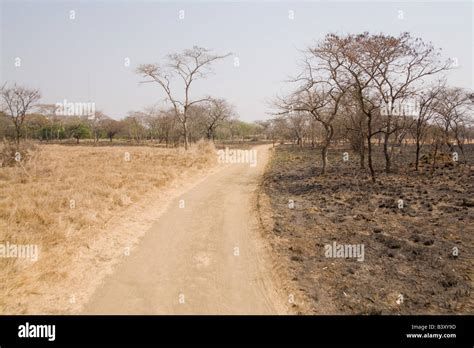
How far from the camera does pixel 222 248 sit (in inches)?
311

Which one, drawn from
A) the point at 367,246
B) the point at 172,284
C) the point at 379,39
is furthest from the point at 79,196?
the point at 379,39

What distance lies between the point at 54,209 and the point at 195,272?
581cm

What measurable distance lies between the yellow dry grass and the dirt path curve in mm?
1242

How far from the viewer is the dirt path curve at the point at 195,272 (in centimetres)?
531

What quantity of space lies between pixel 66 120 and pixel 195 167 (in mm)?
66915
